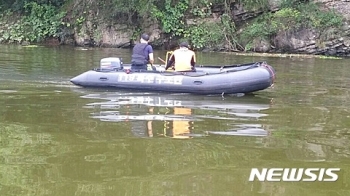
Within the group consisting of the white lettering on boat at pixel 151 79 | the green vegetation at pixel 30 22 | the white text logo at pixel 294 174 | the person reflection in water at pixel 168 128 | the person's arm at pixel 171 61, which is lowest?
the white text logo at pixel 294 174

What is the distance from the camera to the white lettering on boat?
8.89 meters

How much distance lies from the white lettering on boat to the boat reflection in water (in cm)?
28

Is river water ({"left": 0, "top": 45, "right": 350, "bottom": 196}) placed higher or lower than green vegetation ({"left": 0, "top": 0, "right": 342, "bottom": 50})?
lower

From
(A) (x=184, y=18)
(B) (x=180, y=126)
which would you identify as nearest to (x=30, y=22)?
(A) (x=184, y=18)

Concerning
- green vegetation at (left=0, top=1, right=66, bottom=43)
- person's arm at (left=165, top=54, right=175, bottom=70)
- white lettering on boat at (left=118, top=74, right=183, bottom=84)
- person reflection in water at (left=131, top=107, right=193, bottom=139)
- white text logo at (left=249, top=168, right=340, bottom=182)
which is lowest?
white text logo at (left=249, top=168, right=340, bottom=182)

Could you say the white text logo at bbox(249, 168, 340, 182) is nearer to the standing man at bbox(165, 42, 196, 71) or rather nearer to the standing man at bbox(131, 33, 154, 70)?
the standing man at bbox(165, 42, 196, 71)

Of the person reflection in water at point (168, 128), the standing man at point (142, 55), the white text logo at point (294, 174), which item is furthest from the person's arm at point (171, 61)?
the white text logo at point (294, 174)

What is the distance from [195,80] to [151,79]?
814 mm

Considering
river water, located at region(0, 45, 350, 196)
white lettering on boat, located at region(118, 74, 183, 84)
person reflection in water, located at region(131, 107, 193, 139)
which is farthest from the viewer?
white lettering on boat, located at region(118, 74, 183, 84)

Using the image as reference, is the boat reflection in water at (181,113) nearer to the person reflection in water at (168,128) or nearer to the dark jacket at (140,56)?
the person reflection in water at (168,128)

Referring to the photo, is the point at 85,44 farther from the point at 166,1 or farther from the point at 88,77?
the point at 88,77

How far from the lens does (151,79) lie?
9.03 meters

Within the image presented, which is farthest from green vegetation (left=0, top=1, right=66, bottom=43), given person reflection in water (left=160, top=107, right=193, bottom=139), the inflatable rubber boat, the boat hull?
person reflection in water (left=160, top=107, right=193, bottom=139)

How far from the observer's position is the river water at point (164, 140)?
3999 millimetres
